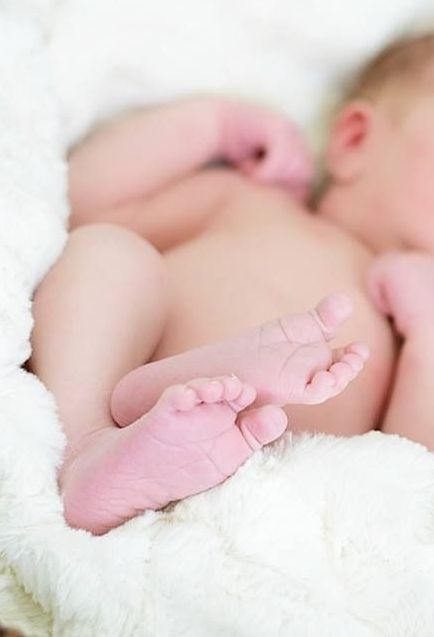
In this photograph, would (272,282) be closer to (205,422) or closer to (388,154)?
(388,154)

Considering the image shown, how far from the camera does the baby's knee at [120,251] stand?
3.43ft

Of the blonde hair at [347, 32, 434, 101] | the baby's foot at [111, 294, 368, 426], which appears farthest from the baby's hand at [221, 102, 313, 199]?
the baby's foot at [111, 294, 368, 426]

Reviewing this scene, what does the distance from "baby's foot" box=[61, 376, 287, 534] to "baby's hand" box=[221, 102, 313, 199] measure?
2.11ft

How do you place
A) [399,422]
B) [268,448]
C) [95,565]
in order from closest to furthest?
[95,565] → [268,448] → [399,422]

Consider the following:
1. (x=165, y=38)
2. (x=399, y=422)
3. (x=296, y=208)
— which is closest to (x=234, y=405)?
(x=399, y=422)

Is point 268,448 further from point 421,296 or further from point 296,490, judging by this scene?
point 421,296

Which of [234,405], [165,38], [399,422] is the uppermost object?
[165,38]

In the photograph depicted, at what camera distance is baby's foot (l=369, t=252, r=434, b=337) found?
1.15m

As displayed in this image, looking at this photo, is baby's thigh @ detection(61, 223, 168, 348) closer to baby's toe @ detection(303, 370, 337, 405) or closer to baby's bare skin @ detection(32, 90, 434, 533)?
baby's bare skin @ detection(32, 90, 434, 533)

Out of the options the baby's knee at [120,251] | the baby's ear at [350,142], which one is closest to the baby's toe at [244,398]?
the baby's knee at [120,251]

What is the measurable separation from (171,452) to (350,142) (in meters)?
0.75

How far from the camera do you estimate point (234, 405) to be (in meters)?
0.82

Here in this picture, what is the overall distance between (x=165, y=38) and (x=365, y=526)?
808mm

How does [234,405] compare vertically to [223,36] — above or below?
below
